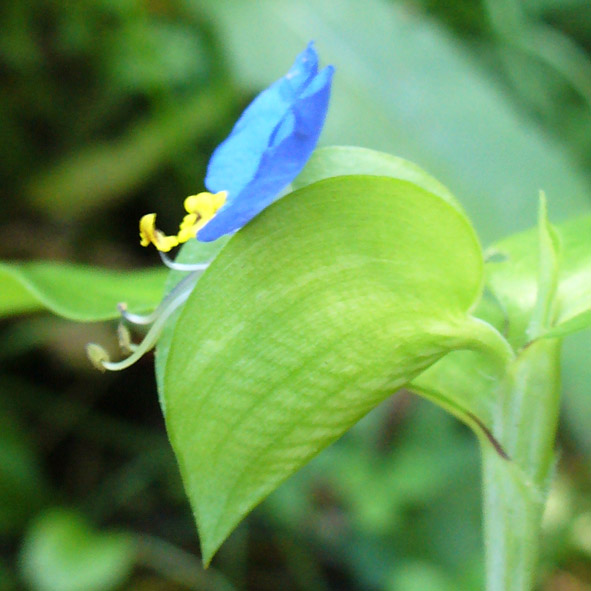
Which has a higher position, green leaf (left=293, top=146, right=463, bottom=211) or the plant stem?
green leaf (left=293, top=146, right=463, bottom=211)

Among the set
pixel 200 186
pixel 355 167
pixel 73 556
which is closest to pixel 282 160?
pixel 355 167

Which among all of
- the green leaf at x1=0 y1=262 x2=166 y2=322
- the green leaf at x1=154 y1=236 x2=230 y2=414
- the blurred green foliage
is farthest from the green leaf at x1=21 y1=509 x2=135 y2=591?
the green leaf at x1=154 y1=236 x2=230 y2=414

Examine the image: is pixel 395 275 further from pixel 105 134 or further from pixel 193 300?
pixel 105 134

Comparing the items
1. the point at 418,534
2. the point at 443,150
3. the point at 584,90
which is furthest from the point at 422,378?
the point at 584,90

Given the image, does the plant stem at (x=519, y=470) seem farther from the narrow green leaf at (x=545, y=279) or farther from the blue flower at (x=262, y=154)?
the blue flower at (x=262, y=154)

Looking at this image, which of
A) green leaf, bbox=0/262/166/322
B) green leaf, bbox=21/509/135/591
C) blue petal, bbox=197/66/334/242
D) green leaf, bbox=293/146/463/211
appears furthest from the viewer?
green leaf, bbox=21/509/135/591

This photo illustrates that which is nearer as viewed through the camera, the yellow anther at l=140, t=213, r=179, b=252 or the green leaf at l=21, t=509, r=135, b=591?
the yellow anther at l=140, t=213, r=179, b=252

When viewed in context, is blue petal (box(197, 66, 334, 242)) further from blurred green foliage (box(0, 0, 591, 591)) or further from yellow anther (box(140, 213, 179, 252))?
blurred green foliage (box(0, 0, 591, 591))
